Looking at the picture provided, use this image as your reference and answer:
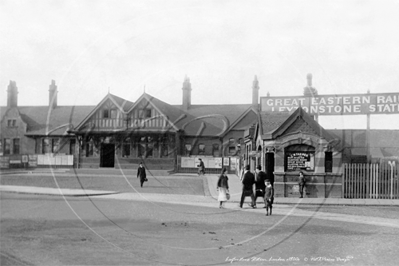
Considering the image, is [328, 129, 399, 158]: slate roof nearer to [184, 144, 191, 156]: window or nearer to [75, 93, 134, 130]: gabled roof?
[184, 144, 191, 156]: window

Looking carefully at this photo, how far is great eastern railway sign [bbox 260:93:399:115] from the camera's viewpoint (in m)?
28.3

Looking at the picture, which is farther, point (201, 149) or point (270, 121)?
point (201, 149)

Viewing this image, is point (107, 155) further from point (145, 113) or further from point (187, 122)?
point (187, 122)

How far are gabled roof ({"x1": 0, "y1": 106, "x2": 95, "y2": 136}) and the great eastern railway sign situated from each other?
23583mm

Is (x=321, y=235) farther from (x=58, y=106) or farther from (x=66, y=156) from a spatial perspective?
(x=58, y=106)

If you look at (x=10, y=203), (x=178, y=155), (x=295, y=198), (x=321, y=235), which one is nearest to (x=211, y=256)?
(x=321, y=235)

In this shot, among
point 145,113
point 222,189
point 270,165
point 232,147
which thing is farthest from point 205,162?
point 222,189

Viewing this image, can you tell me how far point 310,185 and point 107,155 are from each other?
84.6 ft

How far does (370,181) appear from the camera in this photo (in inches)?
825

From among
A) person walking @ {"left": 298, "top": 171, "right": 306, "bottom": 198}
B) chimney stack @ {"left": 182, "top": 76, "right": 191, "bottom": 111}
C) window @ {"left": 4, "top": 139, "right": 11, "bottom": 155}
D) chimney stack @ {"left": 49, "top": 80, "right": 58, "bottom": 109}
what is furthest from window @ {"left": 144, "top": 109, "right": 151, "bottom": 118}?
person walking @ {"left": 298, "top": 171, "right": 306, "bottom": 198}

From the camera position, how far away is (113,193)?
A: 20297 millimetres

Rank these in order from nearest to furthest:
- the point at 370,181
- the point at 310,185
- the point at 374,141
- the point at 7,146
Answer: the point at 310,185, the point at 370,181, the point at 7,146, the point at 374,141

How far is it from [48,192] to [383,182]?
51.4 feet

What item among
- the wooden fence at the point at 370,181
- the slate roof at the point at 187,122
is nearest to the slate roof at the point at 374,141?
the slate roof at the point at 187,122
